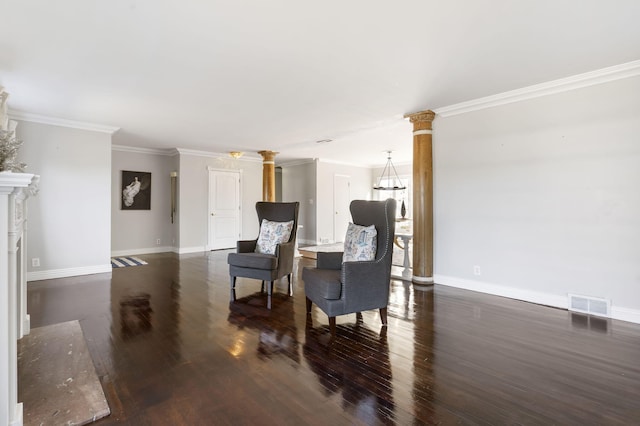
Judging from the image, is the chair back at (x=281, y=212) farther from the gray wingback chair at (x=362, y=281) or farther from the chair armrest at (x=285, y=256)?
the gray wingback chair at (x=362, y=281)

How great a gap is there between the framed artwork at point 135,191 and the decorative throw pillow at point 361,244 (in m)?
6.13

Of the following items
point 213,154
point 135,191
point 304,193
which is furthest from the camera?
point 304,193

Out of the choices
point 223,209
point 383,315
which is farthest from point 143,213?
point 383,315

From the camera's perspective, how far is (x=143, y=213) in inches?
296

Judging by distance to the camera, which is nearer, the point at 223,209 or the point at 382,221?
A: the point at 382,221

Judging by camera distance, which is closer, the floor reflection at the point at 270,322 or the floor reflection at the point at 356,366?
the floor reflection at the point at 356,366

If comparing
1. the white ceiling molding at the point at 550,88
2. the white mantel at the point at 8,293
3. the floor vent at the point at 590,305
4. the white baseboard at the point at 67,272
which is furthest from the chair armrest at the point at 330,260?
the white baseboard at the point at 67,272

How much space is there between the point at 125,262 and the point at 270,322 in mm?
4602

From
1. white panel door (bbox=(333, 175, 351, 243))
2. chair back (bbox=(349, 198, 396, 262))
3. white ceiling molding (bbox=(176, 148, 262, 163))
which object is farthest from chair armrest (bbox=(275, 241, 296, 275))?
white panel door (bbox=(333, 175, 351, 243))

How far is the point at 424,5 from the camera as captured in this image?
7.05 feet

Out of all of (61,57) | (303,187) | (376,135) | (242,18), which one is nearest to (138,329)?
(61,57)

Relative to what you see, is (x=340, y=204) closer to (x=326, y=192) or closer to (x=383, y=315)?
(x=326, y=192)

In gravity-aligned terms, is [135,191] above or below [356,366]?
above

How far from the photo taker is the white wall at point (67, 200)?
4.71 metres
